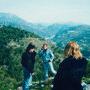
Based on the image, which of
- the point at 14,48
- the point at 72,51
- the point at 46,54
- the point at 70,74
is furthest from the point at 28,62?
the point at 14,48

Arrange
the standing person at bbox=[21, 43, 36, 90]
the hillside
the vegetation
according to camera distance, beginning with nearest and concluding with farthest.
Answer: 1. the standing person at bbox=[21, 43, 36, 90]
2. the vegetation
3. the hillside

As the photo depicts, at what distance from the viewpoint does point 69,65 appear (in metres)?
7.38

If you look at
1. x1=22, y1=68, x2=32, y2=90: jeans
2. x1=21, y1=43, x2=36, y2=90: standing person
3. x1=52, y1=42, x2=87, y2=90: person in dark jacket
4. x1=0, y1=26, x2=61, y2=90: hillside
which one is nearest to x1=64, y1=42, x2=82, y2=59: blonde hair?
x1=52, y1=42, x2=87, y2=90: person in dark jacket

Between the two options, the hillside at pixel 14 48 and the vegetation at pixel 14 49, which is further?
the hillside at pixel 14 48

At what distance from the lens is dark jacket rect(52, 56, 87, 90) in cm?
732

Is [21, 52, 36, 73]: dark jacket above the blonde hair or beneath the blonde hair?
beneath

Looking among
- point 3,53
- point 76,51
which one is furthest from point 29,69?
point 3,53

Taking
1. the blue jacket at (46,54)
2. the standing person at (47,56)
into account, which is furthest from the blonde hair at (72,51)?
the blue jacket at (46,54)

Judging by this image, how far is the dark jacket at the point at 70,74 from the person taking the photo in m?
7.32

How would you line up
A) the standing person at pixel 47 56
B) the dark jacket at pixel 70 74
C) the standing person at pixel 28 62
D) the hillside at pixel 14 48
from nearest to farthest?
the dark jacket at pixel 70 74 < the standing person at pixel 28 62 < the standing person at pixel 47 56 < the hillside at pixel 14 48

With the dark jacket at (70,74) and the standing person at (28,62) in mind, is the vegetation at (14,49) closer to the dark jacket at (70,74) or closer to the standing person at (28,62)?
the standing person at (28,62)

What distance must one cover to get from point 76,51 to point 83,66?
17.8 inches

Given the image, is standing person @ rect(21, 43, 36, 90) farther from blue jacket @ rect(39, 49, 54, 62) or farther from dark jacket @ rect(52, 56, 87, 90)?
dark jacket @ rect(52, 56, 87, 90)

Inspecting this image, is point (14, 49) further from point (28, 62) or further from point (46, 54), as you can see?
point (28, 62)
